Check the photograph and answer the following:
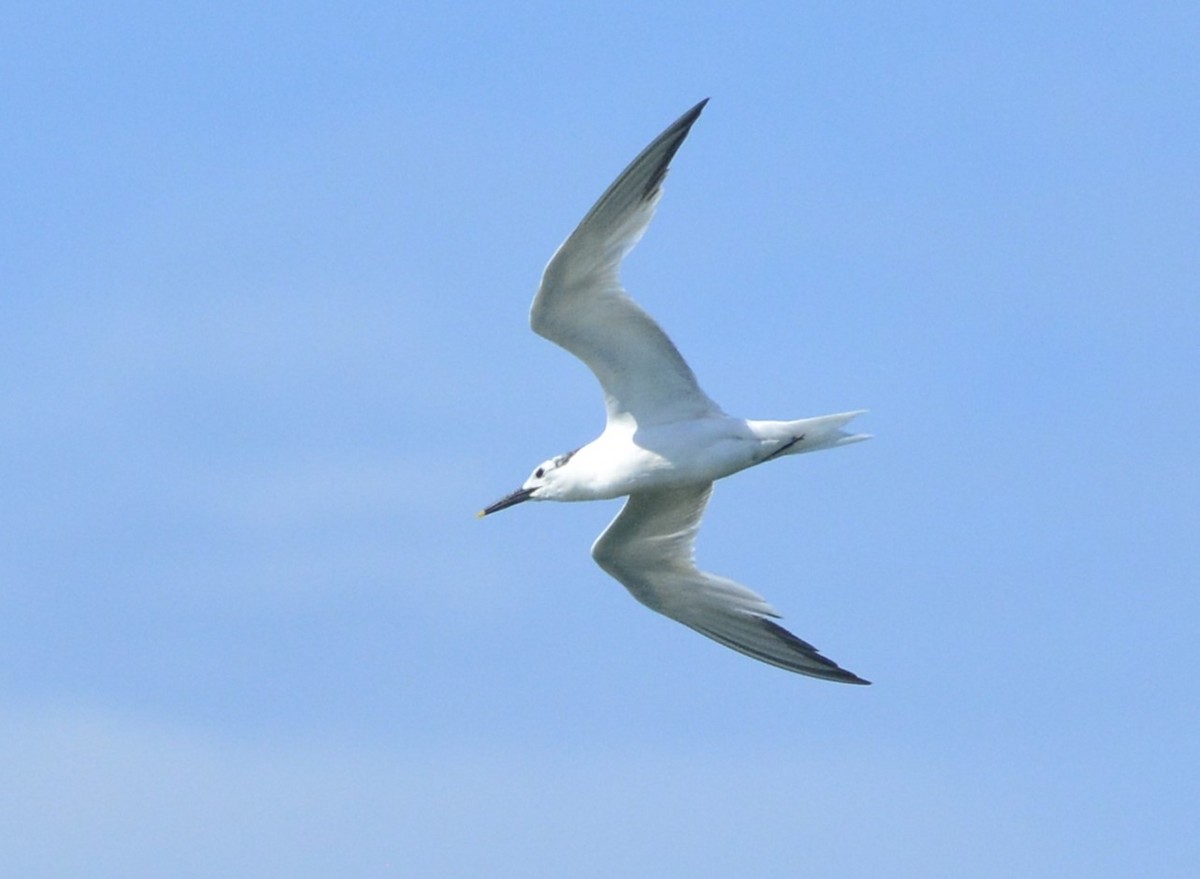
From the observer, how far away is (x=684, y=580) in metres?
17.6

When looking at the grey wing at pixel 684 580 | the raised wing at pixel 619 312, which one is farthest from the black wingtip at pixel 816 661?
the raised wing at pixel 619 312

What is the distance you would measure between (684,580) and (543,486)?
4.88 feet

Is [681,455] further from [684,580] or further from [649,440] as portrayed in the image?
[684,580]

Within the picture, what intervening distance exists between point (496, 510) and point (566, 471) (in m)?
0.99

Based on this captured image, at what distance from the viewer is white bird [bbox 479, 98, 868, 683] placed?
50.6ft

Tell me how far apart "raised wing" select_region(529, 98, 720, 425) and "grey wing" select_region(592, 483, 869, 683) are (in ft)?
4.47

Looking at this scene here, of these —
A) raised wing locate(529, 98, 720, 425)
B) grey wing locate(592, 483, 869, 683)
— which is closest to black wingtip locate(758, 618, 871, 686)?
grey wing locate(592, 483, 869, 683)

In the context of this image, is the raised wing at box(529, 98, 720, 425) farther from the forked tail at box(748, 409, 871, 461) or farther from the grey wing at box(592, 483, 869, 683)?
the grey wing at box(592, 483, 869, 683)

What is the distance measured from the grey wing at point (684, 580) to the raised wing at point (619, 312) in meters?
1.36

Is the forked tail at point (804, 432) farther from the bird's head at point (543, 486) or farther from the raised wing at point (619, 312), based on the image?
the bird's head at point (543, 486)

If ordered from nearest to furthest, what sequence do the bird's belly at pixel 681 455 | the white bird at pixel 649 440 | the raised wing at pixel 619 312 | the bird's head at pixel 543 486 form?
1. the raised wing at pixel 619 312
2. the white bird at pixel 649 440
3. the bird's belly at pixel 681 455
4. the bird's head at pixel 543 486

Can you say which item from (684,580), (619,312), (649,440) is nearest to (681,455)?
(649,440)

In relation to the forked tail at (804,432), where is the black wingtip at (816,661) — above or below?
below

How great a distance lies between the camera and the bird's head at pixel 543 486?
16828 mm
